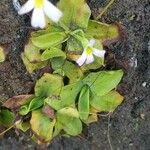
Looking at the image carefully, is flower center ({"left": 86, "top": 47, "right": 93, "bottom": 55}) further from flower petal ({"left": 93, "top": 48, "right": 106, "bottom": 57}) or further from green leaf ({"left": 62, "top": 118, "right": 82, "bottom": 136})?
green leaf ({"left": 62, "top": 118, "right": 82, "bottom": 136})

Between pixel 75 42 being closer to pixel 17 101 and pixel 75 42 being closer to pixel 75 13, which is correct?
pixel 75 13

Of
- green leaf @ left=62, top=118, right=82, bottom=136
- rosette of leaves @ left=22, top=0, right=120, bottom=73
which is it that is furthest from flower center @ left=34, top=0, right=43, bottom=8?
green leaf @ left=62, top=118, right=82, bottom=136

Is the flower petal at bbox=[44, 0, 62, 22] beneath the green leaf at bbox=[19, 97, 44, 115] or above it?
above

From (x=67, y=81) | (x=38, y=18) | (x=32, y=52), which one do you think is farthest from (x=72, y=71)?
(x=38, y=18)

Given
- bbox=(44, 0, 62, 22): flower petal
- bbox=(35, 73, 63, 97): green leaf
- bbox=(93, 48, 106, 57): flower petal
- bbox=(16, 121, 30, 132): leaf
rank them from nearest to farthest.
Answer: bbox=(44, 0, 62, 22): flower petal, bbox=(93, 48, 106, 57): flower petal, bbox=(35, 73, 63, 97): green leaf, bbox=(16, 121, 30, 132): leaf

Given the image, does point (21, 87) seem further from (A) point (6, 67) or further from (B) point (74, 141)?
(B) point (74, 141)

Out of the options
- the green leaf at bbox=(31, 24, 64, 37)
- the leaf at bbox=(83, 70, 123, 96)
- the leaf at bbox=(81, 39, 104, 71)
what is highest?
the green leaf at bbox=(31, 24, 64, 37)
